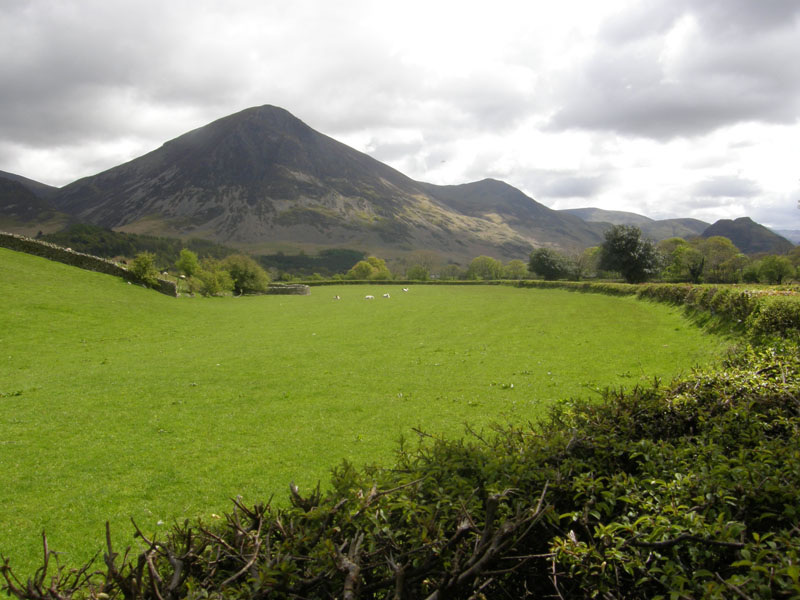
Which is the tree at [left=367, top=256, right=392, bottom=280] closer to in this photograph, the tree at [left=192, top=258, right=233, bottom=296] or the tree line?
the tree line

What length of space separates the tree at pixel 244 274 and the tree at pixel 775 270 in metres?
86.9

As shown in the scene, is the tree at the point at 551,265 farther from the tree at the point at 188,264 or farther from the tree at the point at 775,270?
the tree at the point at 188,264

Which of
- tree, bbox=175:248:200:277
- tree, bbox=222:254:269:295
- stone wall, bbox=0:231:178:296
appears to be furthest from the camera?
tree, bbox=222:254:269:295

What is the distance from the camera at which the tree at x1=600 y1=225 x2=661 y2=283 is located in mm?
67938

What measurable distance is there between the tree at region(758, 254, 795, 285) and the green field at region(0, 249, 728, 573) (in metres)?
65.9

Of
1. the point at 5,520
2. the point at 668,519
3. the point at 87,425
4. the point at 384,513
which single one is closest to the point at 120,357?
the point at 87,425

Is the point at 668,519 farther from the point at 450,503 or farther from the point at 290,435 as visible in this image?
the point at 290,435

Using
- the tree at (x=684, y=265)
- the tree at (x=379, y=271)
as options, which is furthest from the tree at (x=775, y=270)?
the tree at (x=379, y=271)

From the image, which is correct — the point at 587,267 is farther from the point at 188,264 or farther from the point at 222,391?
the point at 222,391

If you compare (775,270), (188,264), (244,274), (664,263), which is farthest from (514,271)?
(188,264)

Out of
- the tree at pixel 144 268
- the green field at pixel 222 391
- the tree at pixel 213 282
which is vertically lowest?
the green field at pixel 222 391

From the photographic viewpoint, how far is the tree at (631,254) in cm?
6794

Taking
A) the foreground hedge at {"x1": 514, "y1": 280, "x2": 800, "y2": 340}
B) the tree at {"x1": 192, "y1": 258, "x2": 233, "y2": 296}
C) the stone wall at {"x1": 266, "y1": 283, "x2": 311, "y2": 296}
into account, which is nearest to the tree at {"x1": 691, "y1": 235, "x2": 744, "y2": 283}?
the foreground hedge at {"x1": 514, "y1": 280, "x2": 800, "y2": 340}

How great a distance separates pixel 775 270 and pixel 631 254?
95.0 ft
